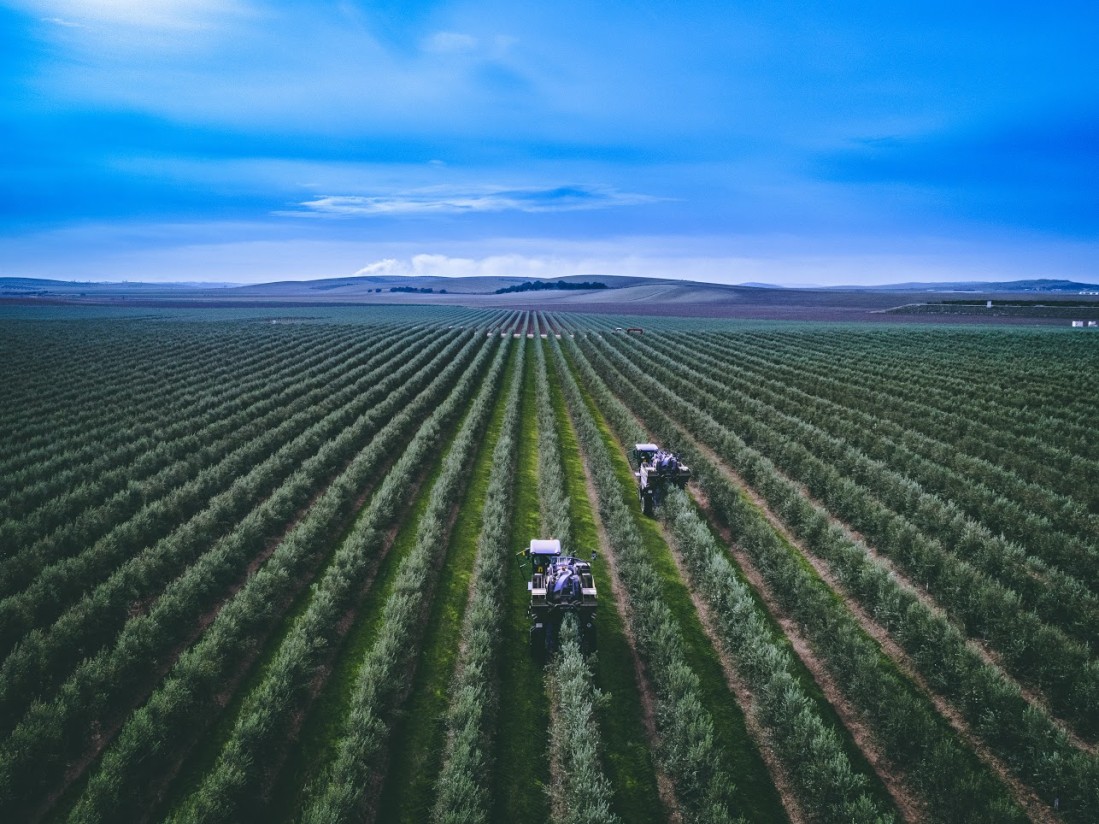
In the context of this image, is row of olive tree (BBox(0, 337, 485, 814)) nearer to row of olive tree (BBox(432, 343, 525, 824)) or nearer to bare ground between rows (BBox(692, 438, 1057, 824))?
row of olive tree (BBox(432, 343, 525, 824))

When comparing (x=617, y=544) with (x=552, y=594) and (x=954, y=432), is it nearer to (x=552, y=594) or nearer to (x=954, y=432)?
(x=552, y=594)

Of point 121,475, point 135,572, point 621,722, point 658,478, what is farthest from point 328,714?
point 121,475

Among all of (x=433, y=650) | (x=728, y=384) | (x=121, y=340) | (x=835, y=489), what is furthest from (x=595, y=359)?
(x=121, y=340)

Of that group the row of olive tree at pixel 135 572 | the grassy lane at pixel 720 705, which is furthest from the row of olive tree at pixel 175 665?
the grassy lane at pixel 720 705

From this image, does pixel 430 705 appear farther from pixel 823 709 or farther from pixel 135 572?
pixel 135 572

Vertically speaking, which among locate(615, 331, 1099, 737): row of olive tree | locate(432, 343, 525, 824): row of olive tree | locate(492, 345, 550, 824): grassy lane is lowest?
locate(492, 345, 550, 824): grassy lane

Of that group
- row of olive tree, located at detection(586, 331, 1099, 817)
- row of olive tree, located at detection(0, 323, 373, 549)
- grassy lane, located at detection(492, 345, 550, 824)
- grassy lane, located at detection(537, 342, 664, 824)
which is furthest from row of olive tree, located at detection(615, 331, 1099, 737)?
row of olive tree, located at detection(0, 323, 373, 549)
